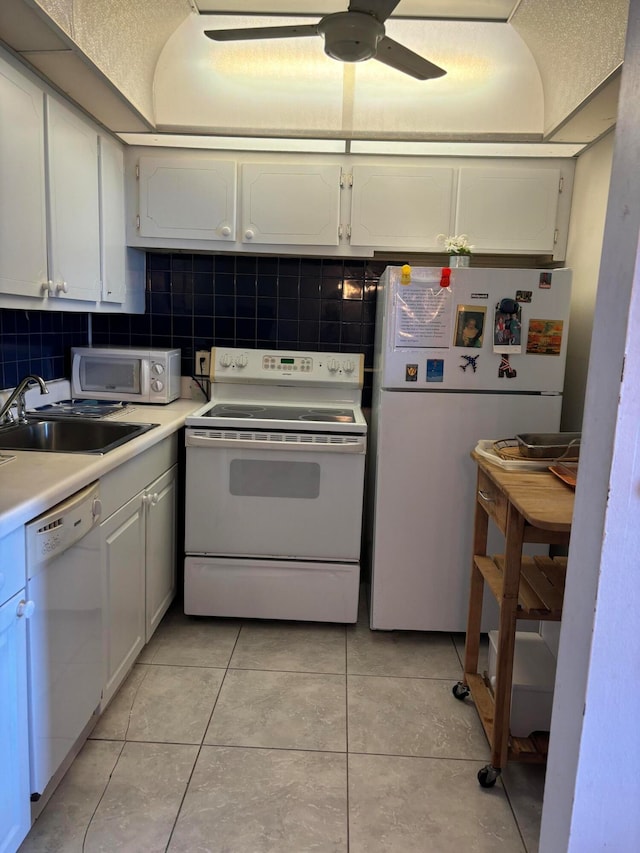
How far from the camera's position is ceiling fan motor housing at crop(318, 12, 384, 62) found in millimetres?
1589

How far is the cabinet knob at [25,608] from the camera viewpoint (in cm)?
127

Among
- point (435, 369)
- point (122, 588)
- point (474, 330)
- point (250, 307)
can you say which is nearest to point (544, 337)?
point (474, 330)

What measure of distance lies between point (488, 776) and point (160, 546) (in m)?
1.41

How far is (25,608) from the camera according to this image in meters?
1.29

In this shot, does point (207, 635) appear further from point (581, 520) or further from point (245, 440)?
point (581, 520)

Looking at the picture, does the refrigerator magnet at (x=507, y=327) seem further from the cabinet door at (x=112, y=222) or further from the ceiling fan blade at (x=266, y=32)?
the cabinet door at (x=112, y=222)

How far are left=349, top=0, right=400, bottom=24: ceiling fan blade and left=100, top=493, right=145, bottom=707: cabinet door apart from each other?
1.61 m

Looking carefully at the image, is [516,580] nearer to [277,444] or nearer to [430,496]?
[430,496]

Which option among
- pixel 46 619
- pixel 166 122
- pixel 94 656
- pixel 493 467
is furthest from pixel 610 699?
pixel 166 122

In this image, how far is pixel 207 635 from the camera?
8.05 ft

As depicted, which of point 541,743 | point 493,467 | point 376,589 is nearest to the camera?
point 541,743

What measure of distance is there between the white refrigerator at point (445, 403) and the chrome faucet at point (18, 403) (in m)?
1.27

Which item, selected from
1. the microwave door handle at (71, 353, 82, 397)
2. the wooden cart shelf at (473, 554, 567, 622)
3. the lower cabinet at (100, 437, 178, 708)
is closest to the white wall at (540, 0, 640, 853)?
the wooden cart shelf at (473, 554, 567, 622)

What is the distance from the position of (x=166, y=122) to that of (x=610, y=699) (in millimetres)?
2652
